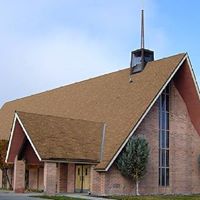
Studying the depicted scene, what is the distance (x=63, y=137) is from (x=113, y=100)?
19.6 ft

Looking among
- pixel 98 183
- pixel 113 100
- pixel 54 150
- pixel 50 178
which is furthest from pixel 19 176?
pixel 113 100

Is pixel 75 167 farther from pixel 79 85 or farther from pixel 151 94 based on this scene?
pixel 79 85

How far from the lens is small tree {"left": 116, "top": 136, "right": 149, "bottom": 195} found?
27.9m

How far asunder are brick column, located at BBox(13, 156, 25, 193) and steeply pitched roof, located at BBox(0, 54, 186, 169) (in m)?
5.24

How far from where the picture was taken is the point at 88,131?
30.5 m

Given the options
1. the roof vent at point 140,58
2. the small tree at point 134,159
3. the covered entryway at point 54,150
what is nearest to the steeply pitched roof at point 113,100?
Result: the roof vent at point 140,58

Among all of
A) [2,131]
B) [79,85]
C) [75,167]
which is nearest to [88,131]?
[75,167]

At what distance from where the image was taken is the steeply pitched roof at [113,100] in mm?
29266

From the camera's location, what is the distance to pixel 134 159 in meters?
28.0

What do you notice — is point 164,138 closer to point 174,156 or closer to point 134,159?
point 174,156

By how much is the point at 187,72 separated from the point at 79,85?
10992 millimetres

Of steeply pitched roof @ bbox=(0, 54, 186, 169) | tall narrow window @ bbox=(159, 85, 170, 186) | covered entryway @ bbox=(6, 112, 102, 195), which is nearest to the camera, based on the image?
covered entryway @ bbox=(6, 112, 102, 195)

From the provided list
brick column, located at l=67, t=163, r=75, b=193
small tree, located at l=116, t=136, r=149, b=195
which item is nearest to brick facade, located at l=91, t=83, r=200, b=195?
small tree, located at l=116, t=136, r=149, b=195

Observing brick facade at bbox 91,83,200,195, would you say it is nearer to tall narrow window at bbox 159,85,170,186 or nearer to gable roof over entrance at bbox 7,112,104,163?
tall narrow window at bbox 159,85,170,186
